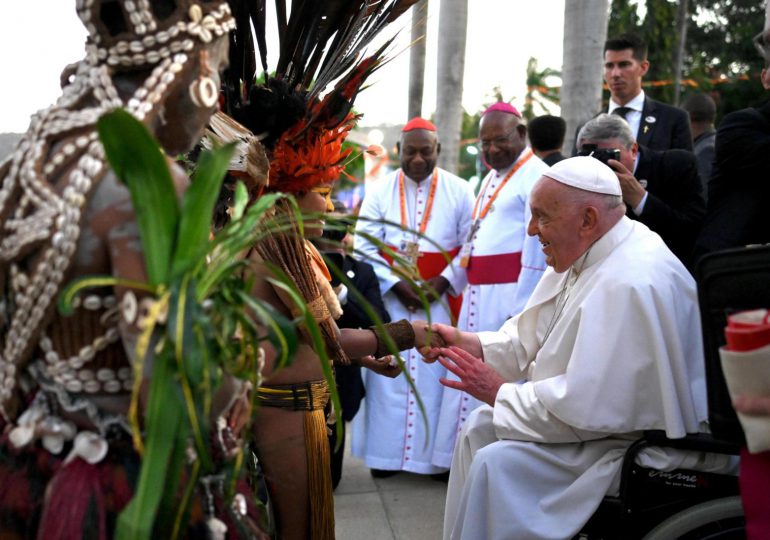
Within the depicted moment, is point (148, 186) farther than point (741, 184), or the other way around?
point (741, 184)

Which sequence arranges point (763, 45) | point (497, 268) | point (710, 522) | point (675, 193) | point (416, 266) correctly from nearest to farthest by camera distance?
point (710, 522) → point (763, 45) → point (675, 193) → point (416, 266) → point (497, 268)

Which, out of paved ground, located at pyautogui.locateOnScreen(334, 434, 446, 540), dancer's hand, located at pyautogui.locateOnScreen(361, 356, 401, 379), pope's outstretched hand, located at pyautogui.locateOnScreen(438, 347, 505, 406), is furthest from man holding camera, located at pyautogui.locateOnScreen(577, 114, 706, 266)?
paved ground, located at pyautogui.locateOnScreen(334, 434, 446, 540)

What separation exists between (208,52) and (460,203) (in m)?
4.51

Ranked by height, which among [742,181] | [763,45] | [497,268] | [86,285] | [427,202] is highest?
[763,45]

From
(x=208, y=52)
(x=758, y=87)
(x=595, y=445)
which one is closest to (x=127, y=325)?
(x=208, y=52)

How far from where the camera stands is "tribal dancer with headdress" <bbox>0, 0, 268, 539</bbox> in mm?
1725

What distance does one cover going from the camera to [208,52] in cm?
188

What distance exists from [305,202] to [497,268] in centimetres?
275

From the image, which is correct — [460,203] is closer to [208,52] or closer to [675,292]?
[675,292]

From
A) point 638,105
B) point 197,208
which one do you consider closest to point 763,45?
point 638,105

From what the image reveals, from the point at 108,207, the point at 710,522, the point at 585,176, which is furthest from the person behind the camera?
the point at 585,176

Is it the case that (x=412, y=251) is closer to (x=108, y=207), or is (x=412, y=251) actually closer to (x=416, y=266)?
(x=416, y=266)

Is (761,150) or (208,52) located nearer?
(208,52)

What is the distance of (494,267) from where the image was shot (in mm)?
5750
